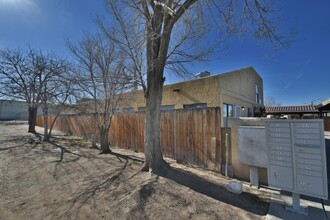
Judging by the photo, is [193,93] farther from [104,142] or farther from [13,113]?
[13,113]

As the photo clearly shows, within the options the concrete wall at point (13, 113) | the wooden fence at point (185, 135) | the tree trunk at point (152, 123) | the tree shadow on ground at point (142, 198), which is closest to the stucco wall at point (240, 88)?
the wooden fence at point (185, 135)

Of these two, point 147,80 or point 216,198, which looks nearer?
point 216,198

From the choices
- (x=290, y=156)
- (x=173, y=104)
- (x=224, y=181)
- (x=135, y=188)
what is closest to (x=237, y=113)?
(x=173, y=104)

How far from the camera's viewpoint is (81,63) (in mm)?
7852

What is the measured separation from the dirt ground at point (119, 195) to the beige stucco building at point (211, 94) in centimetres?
519

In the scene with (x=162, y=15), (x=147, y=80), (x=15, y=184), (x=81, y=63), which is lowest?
(x=15, y=184)

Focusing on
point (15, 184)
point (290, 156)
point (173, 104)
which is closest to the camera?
point (290, 156)

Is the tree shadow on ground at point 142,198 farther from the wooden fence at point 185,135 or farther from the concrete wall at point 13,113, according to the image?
the concrete wall at point 13,113

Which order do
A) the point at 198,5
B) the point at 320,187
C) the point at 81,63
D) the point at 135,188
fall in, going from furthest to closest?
the point at 81,63 → the point at 198,5 → the point at 135,188 → the point at 320,187

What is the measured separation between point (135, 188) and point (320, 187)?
11.7ft

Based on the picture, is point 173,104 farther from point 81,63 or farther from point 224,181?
point 224,181

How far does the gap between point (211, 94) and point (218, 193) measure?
652 centimetres

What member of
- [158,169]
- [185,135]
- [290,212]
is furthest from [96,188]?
[290,212]

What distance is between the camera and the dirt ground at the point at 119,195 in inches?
129
